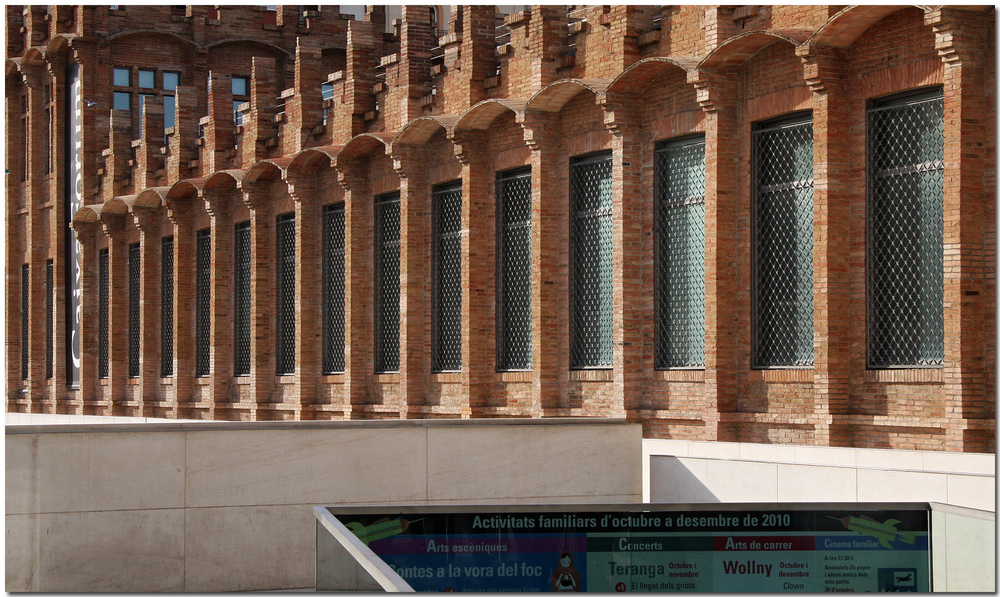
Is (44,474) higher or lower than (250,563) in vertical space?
higher

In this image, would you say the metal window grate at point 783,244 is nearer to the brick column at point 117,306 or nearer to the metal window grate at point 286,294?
the metal window grate at point 286,294

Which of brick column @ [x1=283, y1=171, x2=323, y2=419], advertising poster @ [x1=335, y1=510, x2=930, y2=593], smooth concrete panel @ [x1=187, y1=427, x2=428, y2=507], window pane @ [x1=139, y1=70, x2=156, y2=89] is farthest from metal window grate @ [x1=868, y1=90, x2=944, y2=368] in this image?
window pane @ [x1=139, y1=70, x2=156, y2=89]

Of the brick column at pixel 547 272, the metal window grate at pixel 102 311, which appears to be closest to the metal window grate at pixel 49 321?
the metal window grate at pixel 102 311

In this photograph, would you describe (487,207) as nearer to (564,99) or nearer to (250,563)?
(564,99)

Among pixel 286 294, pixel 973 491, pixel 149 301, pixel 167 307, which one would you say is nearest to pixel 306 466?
pixel 973 491

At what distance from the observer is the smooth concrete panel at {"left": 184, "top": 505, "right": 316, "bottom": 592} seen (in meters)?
16.2

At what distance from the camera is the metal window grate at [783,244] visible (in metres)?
17.9

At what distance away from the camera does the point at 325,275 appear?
93.7 ft

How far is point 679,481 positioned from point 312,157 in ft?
42.4

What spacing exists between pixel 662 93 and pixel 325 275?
420 inches

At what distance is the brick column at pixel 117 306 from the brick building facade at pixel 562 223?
8cm

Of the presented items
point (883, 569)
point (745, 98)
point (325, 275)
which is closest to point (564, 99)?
point (745, 98)

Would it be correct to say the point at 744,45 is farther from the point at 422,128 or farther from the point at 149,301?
the point at 149,301

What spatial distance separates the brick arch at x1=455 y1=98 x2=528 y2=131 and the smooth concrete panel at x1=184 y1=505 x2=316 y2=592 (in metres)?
8.02
